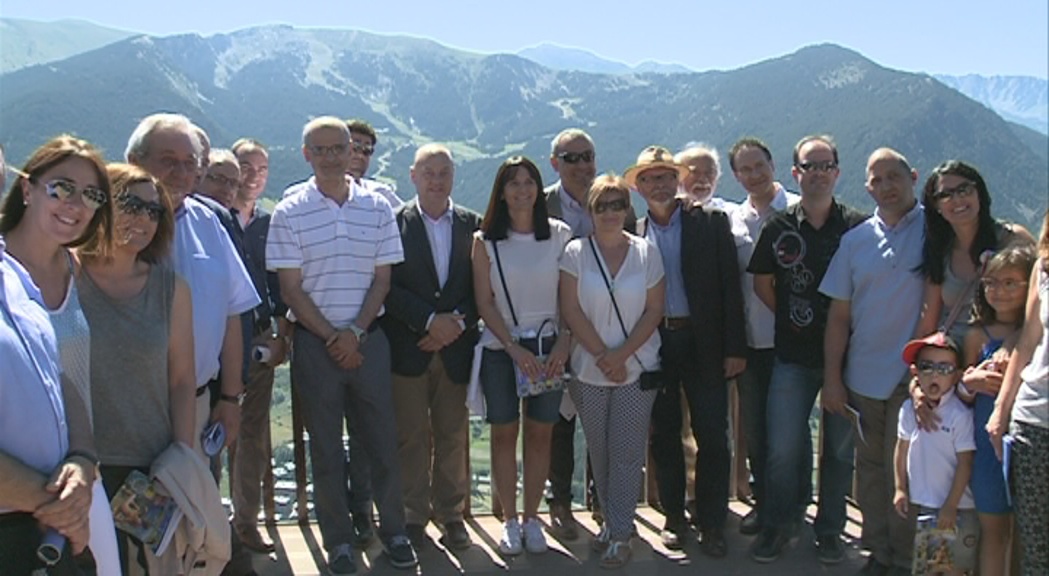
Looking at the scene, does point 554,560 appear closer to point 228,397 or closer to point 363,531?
point 363,531

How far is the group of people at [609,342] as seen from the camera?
383cm

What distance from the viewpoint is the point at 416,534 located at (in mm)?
5008

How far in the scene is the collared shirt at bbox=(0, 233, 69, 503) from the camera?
2381mm

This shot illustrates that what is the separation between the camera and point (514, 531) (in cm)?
493

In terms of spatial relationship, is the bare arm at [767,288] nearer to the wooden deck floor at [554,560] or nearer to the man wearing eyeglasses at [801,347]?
the man wearing eyeglasses at [801,347]

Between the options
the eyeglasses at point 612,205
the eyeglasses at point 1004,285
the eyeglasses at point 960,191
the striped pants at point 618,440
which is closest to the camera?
the eyeglasses at point 1004,285

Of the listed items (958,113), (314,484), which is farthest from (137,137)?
(958,113)

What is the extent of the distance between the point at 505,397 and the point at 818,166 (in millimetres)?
2152

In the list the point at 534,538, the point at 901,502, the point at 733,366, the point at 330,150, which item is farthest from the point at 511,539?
the point at 330,150

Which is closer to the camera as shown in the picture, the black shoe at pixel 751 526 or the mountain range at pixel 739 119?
the black shoe at pixel 751 526

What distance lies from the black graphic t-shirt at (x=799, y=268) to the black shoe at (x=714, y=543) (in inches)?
41.5

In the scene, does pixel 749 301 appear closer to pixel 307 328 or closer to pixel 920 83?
pixel 307 328

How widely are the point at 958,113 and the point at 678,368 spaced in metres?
124

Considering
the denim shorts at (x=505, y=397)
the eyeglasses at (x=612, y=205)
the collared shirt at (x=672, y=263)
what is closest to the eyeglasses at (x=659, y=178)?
the collared shirt at (x=672, y=263)
